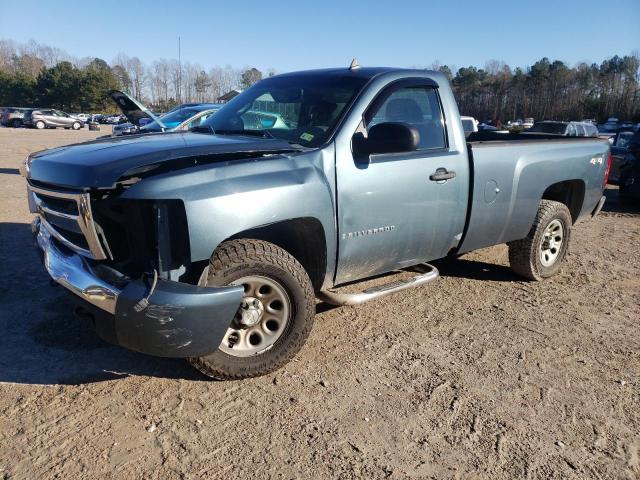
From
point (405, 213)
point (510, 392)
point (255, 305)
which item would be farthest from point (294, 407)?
point (405, 213)

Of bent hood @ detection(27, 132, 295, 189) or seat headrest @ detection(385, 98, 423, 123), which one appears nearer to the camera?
bent hood @ detection(27, 132, 295, 189)

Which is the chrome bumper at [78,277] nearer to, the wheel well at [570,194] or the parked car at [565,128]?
the wheel well at [570,194]

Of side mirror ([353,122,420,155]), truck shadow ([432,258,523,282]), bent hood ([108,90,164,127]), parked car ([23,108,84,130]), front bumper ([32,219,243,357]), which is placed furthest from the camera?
parked car ([23,108,84,130])

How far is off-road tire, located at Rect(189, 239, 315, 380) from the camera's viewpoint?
301 centimetres

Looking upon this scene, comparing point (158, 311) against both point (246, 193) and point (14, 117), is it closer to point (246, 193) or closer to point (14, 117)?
point (246, 193)

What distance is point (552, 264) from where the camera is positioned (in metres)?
5.54

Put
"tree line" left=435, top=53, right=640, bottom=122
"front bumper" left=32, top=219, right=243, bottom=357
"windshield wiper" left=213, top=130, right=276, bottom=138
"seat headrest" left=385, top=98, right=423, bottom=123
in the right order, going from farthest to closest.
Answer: "tree line" left=435, top=53, right=640, bottom=122 → "seat headrest" left=385, top=98, right=423, bottom=123 → "windshield wiper" left=213, top=130, right=276, bottom=138 → "front bumper" left=32, top=219, right=243, bottom=357

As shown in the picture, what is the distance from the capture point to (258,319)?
10.6 ft

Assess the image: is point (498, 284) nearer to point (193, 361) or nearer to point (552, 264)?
point (552, 264)

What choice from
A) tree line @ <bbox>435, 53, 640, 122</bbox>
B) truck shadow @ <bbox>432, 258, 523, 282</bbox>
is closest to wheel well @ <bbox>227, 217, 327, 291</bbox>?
truck shadow @ <bbox>432, 258, 523, 282</bbox>

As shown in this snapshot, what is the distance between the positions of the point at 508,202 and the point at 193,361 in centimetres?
310

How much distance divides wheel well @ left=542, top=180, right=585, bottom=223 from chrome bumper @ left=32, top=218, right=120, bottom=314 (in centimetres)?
460

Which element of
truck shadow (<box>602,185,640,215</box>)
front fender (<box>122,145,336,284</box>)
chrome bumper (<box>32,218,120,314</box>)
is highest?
front fender (<box>122,145,336,284</box>)

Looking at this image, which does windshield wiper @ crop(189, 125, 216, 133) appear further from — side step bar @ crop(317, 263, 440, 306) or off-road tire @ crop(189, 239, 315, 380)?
side step bar @ crop(317, 263, 440, 306)
